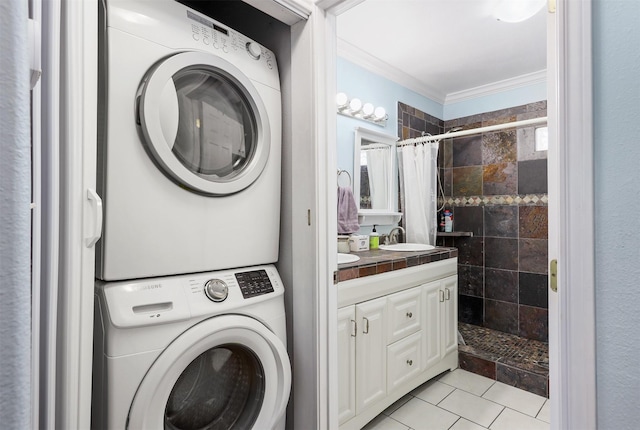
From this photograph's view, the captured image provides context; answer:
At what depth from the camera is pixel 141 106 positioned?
1027 mm

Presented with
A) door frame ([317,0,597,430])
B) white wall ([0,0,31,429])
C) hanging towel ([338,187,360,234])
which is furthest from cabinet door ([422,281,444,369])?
white wall ([0,0,31,429])

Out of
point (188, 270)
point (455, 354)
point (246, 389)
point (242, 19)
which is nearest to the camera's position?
point (188, 270)

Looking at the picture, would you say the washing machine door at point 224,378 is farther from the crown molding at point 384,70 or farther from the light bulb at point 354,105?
the crown molding at point 384,70

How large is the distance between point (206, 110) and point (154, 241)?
0.49 meters

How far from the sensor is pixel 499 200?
315cm

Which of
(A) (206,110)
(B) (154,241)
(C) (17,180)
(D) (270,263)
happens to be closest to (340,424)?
(D) (270,263)

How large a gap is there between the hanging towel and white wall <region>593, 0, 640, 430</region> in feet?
5.94

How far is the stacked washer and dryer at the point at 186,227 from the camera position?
3.24 ft

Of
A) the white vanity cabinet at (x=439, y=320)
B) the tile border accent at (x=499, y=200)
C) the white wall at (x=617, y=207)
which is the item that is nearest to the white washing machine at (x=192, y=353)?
the white wall at (x=617, y=207)

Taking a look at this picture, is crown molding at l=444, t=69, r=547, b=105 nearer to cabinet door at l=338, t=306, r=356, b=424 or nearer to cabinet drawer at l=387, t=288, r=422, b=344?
cabinet drawer at l=387, t=288, r=422, b=344

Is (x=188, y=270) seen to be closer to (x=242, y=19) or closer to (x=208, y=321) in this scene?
(x=208, y=321)

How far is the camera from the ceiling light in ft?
6.35

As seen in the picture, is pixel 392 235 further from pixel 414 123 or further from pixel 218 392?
pixel 218 392

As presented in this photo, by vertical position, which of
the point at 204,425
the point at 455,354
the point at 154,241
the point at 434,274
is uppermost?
the point at 154,241
